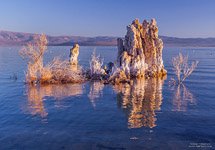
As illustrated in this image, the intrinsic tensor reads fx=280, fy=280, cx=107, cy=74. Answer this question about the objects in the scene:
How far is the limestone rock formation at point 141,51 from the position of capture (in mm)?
52531

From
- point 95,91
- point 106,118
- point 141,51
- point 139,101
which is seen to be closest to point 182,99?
point 139,101

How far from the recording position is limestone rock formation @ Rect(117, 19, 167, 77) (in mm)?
52531

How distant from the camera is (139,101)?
1282 inches

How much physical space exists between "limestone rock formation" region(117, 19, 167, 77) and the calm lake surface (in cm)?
A: 1154

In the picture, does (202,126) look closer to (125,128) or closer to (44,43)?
(125,128)

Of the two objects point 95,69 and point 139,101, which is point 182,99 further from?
point 95,69

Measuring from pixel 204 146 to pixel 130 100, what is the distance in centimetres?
1527

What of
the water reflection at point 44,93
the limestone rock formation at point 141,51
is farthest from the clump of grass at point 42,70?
the limestone rock formation at point 141,51

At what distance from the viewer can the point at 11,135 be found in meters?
20.5

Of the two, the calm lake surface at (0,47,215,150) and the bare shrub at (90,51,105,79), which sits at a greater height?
the bare shrub at (90,51,105,79)

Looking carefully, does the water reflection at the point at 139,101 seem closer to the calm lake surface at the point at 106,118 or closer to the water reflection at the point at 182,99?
the calm lake surface at the point at 106,118

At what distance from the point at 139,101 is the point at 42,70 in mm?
20109

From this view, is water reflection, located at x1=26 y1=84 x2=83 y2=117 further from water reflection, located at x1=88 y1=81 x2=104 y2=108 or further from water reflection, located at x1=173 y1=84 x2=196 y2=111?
water reflection, located at x1=173 y1=84 x2=196 y2=111

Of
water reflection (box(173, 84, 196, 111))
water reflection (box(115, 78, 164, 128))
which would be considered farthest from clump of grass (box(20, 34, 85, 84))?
water reflection (box(173, 84, 196, 111))
